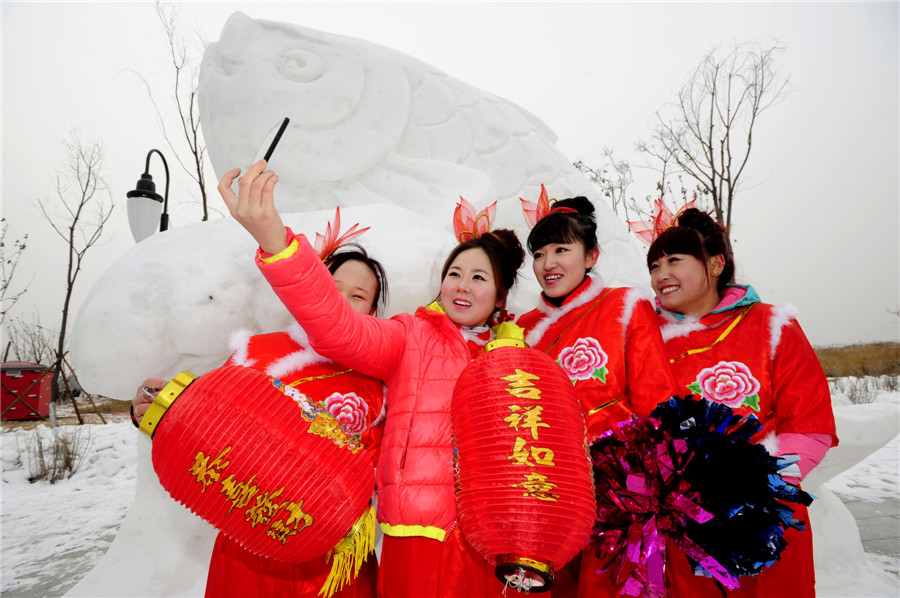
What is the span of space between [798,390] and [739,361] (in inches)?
7.3

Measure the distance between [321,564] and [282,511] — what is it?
16.5 inches

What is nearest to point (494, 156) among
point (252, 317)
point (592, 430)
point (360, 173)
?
point (360, 173)

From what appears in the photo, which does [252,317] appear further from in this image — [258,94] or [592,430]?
[258,94]

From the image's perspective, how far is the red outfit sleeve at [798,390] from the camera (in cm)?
155

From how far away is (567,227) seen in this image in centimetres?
188

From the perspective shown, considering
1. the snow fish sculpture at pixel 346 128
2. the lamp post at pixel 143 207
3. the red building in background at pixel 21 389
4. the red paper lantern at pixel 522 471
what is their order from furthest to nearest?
the red building in background at pixel 21 389 → the lamp post at pixel 143 207 → the snow fish sculpture at pixel 346 128 → the red paper lantern at pixel 522 471

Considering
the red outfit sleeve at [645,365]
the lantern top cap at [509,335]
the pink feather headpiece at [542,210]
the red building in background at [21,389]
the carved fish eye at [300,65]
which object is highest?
the carved fish eye at [300,65]

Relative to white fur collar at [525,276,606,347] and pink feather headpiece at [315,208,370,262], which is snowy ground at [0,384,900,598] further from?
pink feather headpiece at [315,208,370,262]

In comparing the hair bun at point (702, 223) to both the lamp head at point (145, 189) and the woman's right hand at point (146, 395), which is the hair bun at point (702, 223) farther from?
the lamp head at point (145, 189)

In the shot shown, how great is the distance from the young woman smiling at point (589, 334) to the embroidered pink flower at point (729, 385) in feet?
0.72

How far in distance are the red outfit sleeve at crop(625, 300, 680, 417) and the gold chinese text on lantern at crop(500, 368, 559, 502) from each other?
1.95 ft

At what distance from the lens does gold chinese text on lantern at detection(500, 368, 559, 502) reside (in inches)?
42.3

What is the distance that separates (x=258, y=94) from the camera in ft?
10.8

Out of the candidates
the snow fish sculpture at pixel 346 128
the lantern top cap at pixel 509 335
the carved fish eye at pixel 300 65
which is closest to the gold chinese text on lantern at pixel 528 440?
the lantern top cap at pixel 509 335
